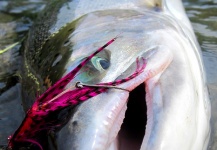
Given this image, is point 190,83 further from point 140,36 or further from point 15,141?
point 15,141

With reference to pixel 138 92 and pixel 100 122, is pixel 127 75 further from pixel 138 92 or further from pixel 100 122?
pixel 100 122

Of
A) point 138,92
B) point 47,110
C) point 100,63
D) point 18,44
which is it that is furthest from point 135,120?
point 18,44

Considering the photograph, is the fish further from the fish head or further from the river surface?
the river surface

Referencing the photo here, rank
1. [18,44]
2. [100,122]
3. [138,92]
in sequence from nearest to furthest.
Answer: [100,122]
[138,92]
[18,44]

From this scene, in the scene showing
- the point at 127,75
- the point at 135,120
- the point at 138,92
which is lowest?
the point at 135,120

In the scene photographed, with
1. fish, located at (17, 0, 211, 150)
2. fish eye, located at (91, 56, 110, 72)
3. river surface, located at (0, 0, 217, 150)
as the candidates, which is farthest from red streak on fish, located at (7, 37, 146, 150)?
river surface, located at (0, 0, 217, 150)

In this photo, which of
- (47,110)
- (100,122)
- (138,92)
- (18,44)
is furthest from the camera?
(18,44)

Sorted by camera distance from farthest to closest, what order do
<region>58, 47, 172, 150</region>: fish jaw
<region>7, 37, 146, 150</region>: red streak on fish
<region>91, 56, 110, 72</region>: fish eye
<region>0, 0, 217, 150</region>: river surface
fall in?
<region>0, 0, 217, 150</region>: river surface
<region>91, 56, 110, 72</region>: fish eye
<region>7, 37, 146, 150</region>: red streak on fish
<region>58, 47, 172, 150</region>: fish jaw

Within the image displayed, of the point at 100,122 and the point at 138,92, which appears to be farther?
the point at 138,92
